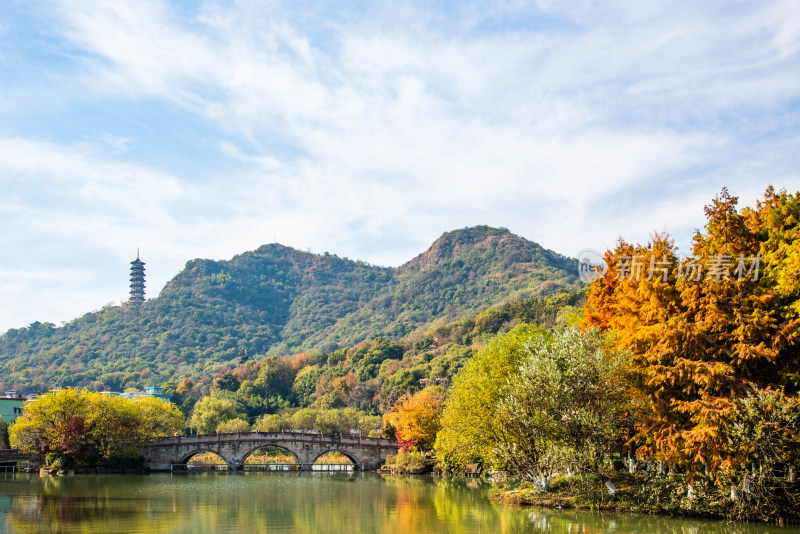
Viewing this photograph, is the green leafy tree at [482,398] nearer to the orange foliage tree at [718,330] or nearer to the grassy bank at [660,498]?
the grassy bank at [660,498]

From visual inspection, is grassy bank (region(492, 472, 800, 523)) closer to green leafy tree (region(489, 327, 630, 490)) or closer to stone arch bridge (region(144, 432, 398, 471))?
green leafy tree (region(489, 327, 630, 490))

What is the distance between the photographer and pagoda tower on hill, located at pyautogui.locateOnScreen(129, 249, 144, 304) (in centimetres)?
15877

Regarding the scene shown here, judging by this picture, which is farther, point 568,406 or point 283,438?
point 283,438

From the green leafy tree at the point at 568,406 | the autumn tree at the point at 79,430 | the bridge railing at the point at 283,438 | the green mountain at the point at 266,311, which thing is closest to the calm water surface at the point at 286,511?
the green leafy tree at the point at 568,406

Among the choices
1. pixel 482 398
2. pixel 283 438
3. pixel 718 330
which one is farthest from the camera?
pixel 283 438

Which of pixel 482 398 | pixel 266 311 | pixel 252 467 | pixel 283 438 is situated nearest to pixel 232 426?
pixel 252 467

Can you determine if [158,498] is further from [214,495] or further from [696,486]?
[696,486]

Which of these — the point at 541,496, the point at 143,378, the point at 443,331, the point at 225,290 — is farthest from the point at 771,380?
the point at 225,290

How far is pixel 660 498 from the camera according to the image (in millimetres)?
21078

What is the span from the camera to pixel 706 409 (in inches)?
738

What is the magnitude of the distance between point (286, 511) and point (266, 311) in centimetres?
14209

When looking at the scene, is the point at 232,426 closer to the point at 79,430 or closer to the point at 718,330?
the point at 79,430

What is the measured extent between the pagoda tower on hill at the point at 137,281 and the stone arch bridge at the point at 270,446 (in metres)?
116
